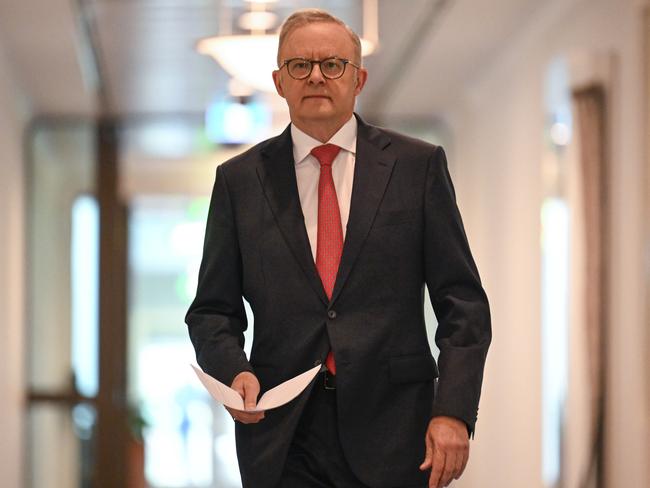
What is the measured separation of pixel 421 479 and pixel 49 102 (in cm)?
810

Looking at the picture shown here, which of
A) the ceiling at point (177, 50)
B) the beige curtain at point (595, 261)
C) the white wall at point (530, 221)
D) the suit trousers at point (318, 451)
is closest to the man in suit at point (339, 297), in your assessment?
the suit trousers at point (318, 451)

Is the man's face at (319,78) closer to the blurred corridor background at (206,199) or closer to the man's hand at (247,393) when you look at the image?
the man's hand at (247,393)

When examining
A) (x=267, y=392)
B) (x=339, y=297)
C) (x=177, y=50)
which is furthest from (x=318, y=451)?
(x=177, y=50)

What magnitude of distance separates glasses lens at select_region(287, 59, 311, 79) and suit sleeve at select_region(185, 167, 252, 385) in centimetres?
24

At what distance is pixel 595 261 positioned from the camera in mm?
5773

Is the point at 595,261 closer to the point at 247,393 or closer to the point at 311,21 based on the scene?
the point at 311,21

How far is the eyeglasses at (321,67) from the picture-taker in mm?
2328

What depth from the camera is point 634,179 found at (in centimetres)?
548

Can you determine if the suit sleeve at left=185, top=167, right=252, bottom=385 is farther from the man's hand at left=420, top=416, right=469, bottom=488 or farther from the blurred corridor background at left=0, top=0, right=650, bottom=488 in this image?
the blurred corridor background at left=0, top=0, right=650, bottom=488

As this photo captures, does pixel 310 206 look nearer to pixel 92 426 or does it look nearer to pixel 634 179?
pixel 634 179

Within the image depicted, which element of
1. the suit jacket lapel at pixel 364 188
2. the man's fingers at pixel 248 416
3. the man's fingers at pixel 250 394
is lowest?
the man's fingers at pixel 248 416

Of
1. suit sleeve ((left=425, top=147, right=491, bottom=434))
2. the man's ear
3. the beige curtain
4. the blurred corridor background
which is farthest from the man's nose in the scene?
the beige curtain

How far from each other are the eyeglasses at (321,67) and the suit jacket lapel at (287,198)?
0.15 metres

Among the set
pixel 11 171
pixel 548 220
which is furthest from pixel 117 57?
pixel 548 220
